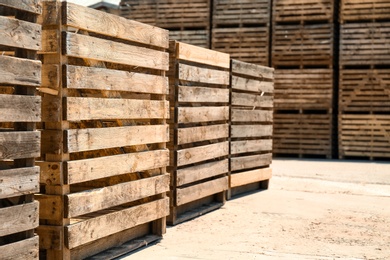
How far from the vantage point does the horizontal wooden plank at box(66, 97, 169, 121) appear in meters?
4.48

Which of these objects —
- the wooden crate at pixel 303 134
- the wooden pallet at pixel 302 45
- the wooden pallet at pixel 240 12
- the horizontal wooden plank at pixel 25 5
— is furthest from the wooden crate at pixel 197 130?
the wooden pallet at pixel 240 12

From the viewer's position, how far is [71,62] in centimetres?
476

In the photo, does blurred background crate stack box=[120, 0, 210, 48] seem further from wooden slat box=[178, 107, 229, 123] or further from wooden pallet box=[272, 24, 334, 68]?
wooden slat box=[178, 107, 229, 123]

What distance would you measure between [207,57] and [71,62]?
2710 mm

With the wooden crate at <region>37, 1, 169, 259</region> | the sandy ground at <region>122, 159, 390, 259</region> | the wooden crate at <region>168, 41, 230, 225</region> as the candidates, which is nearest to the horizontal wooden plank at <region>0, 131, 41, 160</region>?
the wooden crate at <region>37, 1, 169, 259</region>

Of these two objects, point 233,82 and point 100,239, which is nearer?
point 100,239

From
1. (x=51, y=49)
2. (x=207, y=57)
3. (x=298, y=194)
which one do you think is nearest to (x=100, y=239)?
(x=51, y=49)

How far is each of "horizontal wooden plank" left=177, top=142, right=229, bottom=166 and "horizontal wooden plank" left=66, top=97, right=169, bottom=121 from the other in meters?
0.80

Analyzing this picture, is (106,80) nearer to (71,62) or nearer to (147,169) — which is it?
(71,62)

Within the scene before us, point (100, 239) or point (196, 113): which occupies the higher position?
point (196, 113)

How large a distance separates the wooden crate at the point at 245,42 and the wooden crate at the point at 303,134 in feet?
5.05

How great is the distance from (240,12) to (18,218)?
12.4 metres

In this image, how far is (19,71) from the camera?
375cm

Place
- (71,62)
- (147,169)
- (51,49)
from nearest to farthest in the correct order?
(51,49), (71,62), (147,169)
